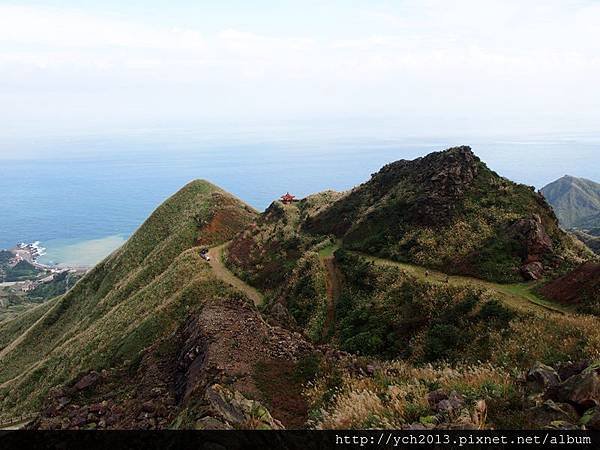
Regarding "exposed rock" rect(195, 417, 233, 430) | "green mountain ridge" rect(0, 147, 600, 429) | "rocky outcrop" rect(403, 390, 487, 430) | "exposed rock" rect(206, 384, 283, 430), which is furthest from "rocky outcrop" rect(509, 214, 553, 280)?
"exposed rock" rect(195, 417, 233, 430)

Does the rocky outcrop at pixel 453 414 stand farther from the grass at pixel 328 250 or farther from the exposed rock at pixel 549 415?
the grass at pixel 328 250

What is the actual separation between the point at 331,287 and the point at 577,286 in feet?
54.6

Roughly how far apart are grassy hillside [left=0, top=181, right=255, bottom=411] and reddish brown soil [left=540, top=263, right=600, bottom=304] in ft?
59.4

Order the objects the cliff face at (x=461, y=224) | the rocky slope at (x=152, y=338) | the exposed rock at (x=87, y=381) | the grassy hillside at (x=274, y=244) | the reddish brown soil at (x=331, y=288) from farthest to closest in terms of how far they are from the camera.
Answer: the grassy hillside at (x=274, y=244) → the reddish brown soil at (x=331, y=288) → the cliff face at (x=461, y=224) → the exposed rock at (x=87, y=381) → the rocky slope at (x=152, y=338)

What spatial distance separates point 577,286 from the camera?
74.3ft

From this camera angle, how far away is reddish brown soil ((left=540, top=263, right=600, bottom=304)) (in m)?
22.0

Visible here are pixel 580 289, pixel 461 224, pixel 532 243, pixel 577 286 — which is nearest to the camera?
pixel 580 289

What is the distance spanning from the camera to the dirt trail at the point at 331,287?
3094 cm

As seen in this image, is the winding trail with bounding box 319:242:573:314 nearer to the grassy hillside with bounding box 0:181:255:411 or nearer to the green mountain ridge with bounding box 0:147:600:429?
the green mountain ridge with bounding box 0:147:600:429

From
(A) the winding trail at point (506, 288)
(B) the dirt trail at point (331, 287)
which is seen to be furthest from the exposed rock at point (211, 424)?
(B) the dirt trail at point (331, 287)

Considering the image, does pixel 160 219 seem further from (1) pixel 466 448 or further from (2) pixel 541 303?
(1) pixel 466 448

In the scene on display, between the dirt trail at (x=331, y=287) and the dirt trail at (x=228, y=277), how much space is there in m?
6.92

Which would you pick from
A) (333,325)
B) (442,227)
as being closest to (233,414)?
(333,325)

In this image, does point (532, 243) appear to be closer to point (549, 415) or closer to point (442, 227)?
point (442, 227)
